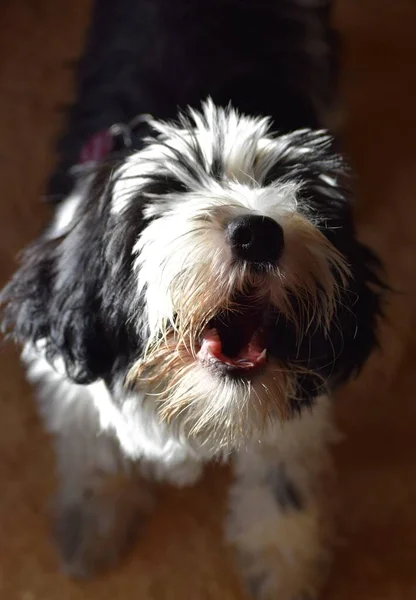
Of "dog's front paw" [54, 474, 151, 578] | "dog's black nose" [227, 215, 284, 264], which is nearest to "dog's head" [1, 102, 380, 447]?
"dog's black nose" [227, 215, 284, 264]

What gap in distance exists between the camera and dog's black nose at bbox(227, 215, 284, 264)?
91cm

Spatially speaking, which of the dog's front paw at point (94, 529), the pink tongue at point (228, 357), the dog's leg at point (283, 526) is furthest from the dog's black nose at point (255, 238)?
the dog's front paw at point (94, 529)

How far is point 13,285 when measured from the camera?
1158 mm

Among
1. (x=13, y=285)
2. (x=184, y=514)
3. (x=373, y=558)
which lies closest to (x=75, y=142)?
(x=13, y=285)

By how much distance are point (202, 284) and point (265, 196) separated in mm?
137

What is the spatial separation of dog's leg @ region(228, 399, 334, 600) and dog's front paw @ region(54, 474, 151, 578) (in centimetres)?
22

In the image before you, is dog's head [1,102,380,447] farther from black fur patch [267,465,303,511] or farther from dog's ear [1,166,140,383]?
black fur patch [267,465,303,511]

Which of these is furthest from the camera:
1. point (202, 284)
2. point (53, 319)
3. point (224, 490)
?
point (224, 490)

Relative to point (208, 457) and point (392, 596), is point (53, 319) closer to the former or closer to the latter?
point (208, 457)

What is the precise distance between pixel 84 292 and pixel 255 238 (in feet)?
0.87

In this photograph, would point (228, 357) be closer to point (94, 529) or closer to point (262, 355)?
point (262, 355)

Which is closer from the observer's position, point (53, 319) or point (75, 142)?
point (53, 319)

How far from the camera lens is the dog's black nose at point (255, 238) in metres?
0.91

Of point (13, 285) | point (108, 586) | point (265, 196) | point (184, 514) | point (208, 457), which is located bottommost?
point (108, 586)
